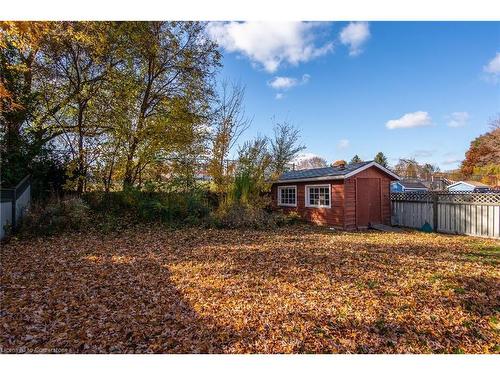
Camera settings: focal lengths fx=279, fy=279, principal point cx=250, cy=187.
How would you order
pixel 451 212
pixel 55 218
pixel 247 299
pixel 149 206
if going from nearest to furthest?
1. pixel 247 299
2. pixel 55 218
3. pixel 451 212
4. pixel 149 206

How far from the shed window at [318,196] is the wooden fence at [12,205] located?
378 inches

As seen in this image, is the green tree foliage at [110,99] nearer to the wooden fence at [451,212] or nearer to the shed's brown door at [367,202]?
the shed's brown door at [367,202]

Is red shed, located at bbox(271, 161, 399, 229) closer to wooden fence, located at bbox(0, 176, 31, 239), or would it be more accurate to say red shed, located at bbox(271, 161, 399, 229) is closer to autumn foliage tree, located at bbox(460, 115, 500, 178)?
wooden fence, located at bbox(0, 176, 31, 239)

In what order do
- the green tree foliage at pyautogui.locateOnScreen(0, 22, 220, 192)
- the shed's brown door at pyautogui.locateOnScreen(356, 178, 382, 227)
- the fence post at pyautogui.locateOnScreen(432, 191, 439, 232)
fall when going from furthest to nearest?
1. the shed's brown door at pyautogui.locateOnScreen(356, 178, 382, 227)
2. the fence post at pyautogui.locateOnScreen(432, 191, 439, 232)
3. the green tree foliage at pyautogui.locateOnScreen(0, 22, 220, 192)

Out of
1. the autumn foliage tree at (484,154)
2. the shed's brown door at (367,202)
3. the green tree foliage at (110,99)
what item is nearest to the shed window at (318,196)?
the shed's brown door at (367,202)

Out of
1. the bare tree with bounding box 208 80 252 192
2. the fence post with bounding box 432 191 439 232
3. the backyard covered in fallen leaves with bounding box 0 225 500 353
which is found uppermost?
the bare tree with bounding box 208 80 252 192

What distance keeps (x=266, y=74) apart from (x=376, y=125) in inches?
203

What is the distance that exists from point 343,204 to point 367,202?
1268 mm

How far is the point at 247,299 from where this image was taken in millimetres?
3648

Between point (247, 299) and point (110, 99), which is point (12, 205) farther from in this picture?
point (247, 299)

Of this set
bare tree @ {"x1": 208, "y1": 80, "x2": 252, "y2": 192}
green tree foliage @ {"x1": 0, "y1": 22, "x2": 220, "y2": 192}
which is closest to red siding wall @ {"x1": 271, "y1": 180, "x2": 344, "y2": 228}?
bare tree @ {"x1": 208, "y1": 80, "x2": 252, "y2": 192}

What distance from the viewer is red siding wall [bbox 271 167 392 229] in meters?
10.3

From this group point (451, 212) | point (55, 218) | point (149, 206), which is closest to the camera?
point (55, 218)

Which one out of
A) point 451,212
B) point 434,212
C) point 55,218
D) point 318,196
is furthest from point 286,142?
point 55,218
